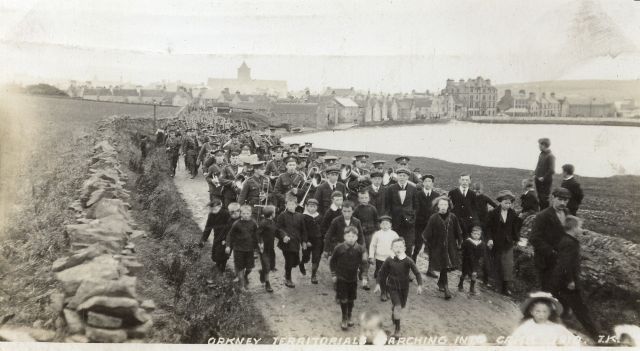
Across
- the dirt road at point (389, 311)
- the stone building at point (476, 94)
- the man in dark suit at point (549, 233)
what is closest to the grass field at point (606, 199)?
the stone building at point (476, 94)

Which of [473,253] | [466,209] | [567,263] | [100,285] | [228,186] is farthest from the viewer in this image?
[228,186]

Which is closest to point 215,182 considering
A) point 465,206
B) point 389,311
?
point 389,311

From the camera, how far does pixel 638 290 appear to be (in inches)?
198

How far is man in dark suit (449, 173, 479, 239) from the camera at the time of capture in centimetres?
581

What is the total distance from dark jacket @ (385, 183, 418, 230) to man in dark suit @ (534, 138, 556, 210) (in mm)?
2167

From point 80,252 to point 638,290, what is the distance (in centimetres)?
674

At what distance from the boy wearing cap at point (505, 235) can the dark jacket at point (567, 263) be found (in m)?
1.09

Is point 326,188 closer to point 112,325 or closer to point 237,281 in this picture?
point 237,281

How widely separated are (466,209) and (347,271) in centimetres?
233

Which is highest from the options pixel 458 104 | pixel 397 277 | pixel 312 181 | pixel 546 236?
pixel 458 104

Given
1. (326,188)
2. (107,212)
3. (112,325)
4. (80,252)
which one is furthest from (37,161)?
(326,188)

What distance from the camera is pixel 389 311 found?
15.8 ft

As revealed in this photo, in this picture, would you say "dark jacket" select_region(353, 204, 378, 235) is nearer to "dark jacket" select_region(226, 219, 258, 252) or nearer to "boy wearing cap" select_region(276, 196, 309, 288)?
"boy wearing cap" select_region(276, 196, 309, 288)

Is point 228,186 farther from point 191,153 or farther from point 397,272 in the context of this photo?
point 191,153
